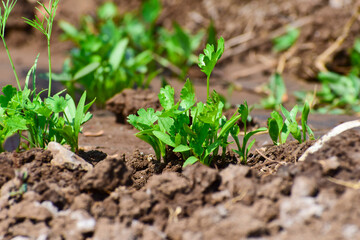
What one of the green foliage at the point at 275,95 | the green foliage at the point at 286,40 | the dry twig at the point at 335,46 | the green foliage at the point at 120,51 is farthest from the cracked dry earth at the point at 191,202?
the green foliage at the point at 286,40

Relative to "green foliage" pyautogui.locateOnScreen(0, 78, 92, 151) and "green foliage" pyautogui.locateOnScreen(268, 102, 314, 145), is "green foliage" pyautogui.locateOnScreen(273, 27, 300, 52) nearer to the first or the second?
"green foliage" pyautogui.locateOnScreen(268, 102, 314, 145)

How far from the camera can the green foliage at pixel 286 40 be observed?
4973mm

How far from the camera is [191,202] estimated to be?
5.79 ft

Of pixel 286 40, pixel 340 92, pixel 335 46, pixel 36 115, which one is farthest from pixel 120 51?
pixel 335 46

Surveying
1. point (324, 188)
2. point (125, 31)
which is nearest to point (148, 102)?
point (324, 188)

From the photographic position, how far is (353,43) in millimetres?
4625

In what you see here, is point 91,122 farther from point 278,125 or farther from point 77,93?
point 278,125

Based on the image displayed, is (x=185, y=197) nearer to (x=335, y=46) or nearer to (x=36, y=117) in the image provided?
(x=36, y=117)

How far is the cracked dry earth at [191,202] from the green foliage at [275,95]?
2.01m

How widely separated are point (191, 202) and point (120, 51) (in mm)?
2222

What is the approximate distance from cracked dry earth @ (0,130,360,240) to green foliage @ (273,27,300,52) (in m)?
3.25

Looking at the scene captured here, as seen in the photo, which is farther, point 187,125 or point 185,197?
point 187,125

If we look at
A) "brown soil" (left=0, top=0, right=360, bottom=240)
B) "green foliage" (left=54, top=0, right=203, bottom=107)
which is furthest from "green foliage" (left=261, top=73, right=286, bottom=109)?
"brown soil" (left=0, top=0, right=360, bottom=240)

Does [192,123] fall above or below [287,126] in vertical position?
above
